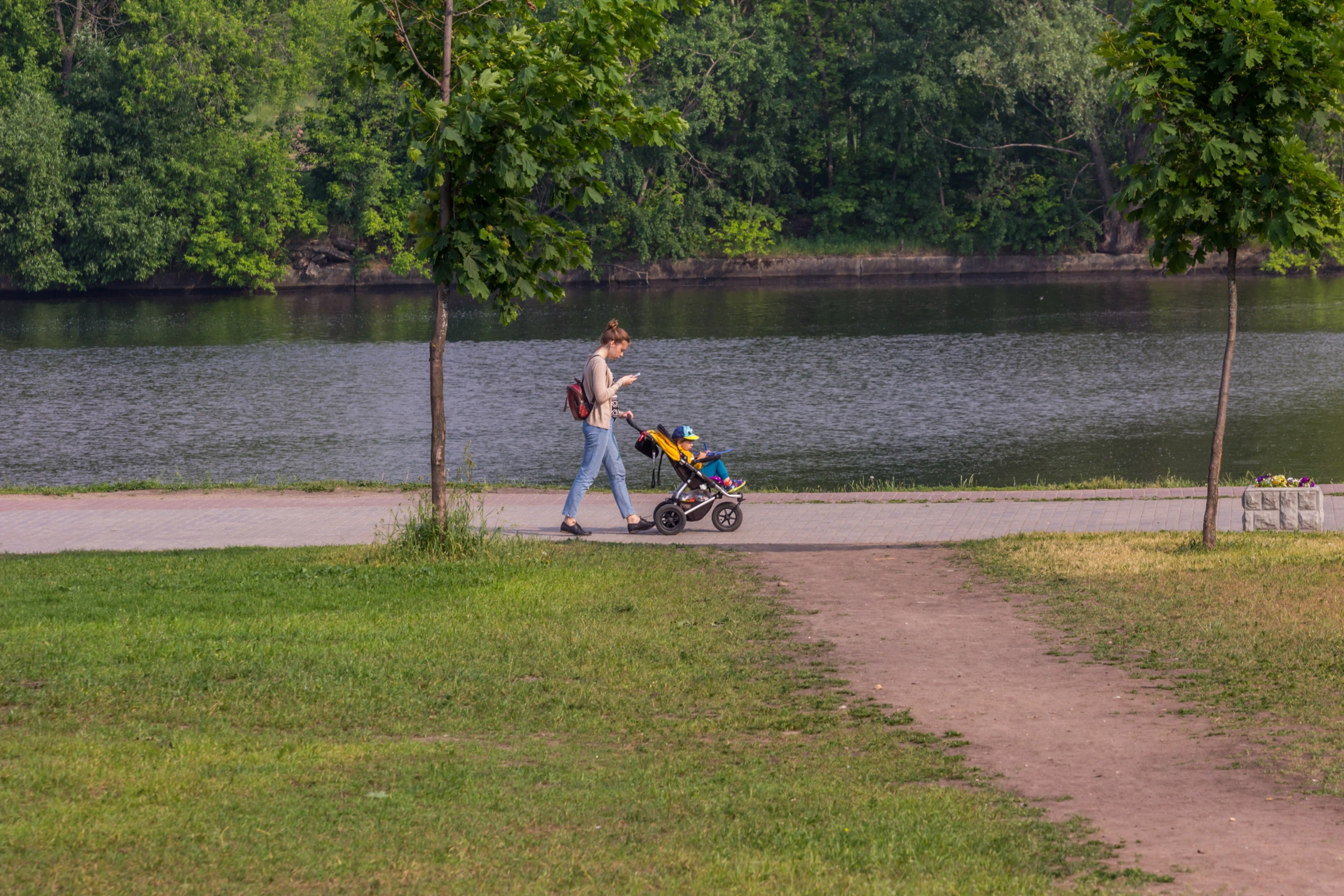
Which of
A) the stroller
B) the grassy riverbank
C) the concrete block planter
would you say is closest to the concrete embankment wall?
the stroller

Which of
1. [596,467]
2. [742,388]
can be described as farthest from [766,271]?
[596,467]

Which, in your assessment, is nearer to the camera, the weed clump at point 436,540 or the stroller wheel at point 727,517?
the weed clump at point 436,540

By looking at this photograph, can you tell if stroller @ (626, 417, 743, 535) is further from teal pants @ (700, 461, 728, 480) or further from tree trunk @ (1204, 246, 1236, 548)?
tree trunk @ (1204, 246, 1236, 548)

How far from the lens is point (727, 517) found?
14.3 metres

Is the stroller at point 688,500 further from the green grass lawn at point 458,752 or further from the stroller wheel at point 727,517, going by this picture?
the green grass lawn at point 458,752

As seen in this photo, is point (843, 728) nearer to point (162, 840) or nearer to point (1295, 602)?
point (162, 840)

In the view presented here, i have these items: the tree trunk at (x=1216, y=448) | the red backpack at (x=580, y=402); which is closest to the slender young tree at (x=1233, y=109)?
the tree trunk at (x=1216, y=448)

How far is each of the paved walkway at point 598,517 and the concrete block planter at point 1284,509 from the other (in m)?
0.51

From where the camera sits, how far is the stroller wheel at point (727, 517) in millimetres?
14242

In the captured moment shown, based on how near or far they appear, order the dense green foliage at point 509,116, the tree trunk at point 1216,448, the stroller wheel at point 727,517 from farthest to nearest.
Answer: the stroller wheel at point 727,517
the tree trunk at point 1216,448
the dense green foliage at point 509,116

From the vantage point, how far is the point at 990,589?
1105 centimetres

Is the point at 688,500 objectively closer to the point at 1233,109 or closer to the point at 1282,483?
the point at 1282,483

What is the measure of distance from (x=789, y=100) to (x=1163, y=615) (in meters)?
61.4

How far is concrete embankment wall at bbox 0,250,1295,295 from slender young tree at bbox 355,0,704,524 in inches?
2068
